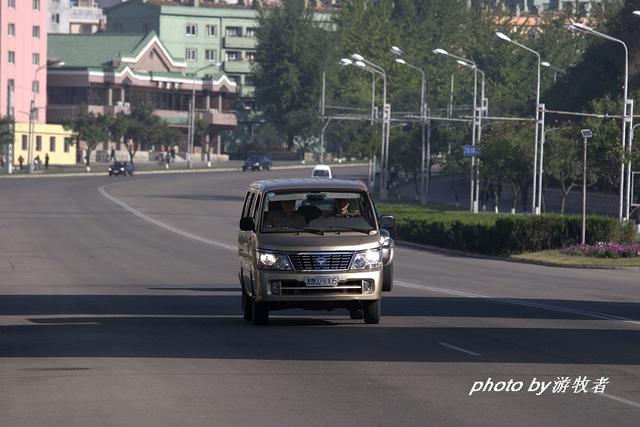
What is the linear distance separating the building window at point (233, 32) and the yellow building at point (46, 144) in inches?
1474

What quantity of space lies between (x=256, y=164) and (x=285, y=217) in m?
110

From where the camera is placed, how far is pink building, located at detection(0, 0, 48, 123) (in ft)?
440

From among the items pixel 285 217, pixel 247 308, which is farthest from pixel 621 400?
pixel 247 308

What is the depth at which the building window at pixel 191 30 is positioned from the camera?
169525 mm

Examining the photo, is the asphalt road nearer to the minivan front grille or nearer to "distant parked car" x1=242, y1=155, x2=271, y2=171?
the minivan front grille

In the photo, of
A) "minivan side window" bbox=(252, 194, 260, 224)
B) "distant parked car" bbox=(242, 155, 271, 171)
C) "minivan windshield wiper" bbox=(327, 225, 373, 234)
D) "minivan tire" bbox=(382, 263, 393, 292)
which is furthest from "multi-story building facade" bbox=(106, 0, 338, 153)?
"minivan windshield wiper" bbox=(327, 225, 373, 234)

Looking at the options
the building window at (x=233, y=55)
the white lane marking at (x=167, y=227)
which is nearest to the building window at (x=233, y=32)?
the building window at (x=233, y=55)

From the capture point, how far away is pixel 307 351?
16281 mm

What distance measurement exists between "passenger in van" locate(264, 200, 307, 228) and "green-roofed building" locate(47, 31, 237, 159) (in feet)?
405

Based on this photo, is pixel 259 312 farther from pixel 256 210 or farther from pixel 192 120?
pixel 192 120

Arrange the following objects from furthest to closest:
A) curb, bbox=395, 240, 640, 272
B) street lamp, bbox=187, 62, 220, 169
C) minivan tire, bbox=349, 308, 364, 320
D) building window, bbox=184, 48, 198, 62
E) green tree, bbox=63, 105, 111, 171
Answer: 1. building window, bbox=184, 48, 198, 62
2. street lamp, bbox=187, 62, 220, 169
3. green tree, bbox=63, 105, 111, 171
4. curb, bbox=395, 240, 640, 272
5. minivan tire, bbox=349, 308, 364, 320

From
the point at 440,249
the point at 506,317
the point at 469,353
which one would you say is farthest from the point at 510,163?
the point at 469,353

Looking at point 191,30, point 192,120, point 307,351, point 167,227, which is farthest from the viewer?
point 191,30

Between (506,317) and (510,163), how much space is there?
53812 millimetres
